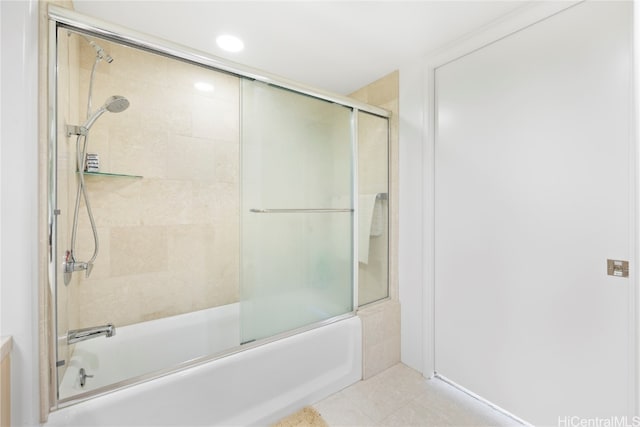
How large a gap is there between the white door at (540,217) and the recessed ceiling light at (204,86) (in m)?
1.58

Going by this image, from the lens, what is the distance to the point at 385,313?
1.89 metres

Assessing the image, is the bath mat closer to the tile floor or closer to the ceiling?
the tile floor

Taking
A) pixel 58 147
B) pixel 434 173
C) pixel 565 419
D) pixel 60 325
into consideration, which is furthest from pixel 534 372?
pixel 58 147

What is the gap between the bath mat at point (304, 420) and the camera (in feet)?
4.53

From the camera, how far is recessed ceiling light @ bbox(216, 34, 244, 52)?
5.20 feet

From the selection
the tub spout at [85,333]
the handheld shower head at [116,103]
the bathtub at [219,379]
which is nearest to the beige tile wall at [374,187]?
the bathtub at [219,379]

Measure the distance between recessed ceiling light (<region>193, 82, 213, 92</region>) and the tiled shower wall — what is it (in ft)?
0.08

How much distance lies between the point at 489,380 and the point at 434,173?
1247mm

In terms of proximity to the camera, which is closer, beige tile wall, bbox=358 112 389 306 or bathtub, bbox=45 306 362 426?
bathtub, bbox=45 306 362 426

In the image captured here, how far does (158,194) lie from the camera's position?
1772mm

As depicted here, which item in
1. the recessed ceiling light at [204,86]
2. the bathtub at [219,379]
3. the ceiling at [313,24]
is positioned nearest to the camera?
the bathtub at [219,379]

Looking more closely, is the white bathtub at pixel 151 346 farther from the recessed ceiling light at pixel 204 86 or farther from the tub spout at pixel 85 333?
the recessed ceiling light at pixel 204 86

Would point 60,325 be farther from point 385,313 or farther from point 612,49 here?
point 612,49

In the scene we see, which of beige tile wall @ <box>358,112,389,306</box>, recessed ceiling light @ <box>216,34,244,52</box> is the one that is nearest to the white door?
beige tile wall @ <box>358,112,389,306</box>
